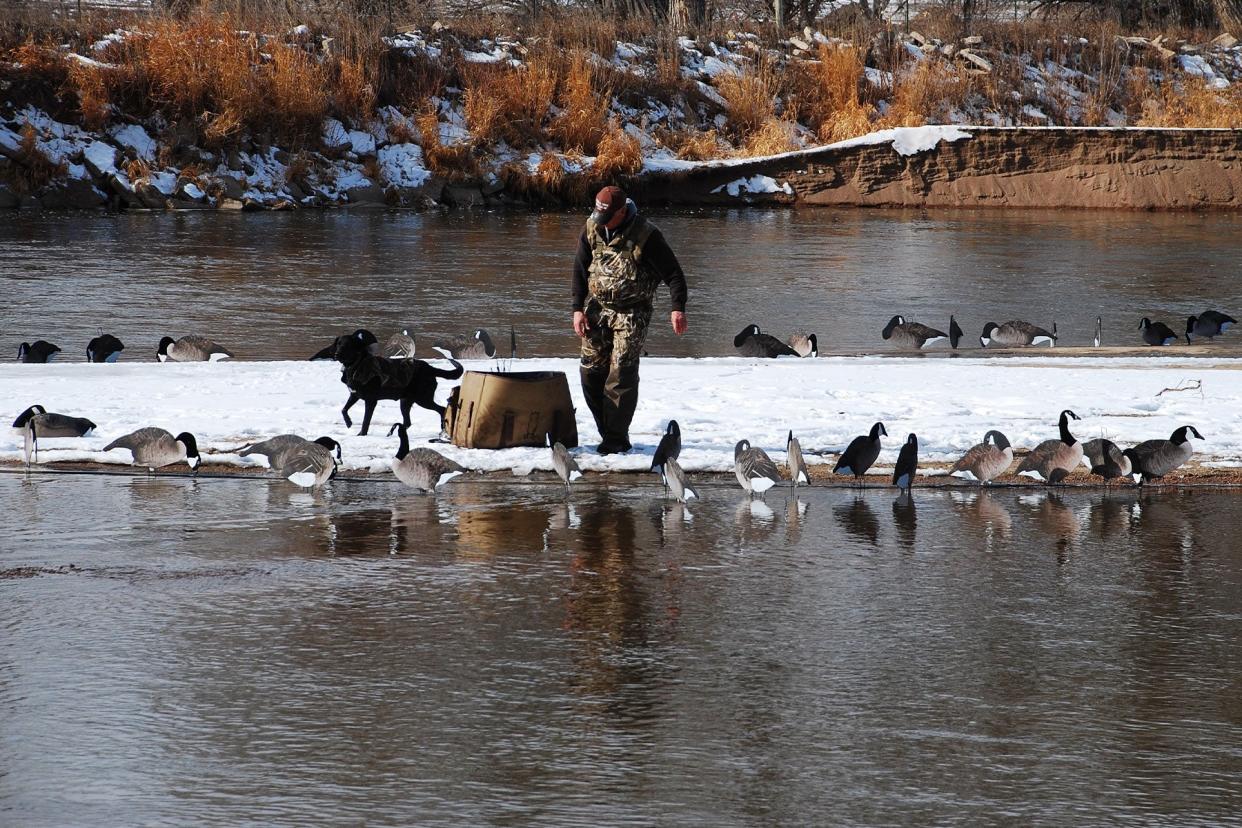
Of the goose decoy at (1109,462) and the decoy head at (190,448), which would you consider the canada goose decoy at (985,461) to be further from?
the decoy head at (190,448)

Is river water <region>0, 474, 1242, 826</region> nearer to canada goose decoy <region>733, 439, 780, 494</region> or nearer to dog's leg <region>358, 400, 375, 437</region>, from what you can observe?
canada goose decoy <region>733, 439, 780, 494</region>

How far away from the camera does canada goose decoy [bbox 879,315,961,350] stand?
1587 cm

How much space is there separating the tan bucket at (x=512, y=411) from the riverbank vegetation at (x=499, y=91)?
2494 centimetres

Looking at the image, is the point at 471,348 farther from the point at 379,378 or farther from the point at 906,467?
the point at 906,467

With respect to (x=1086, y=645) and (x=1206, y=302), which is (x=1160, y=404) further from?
(x=1206, y=302)

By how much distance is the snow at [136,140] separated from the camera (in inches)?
1347

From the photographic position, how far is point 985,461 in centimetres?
856

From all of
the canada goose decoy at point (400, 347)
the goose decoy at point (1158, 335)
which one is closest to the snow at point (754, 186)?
the goose decoy at point (1158, 335)

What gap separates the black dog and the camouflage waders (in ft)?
3.41

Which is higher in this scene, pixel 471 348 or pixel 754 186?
pixel 754 186

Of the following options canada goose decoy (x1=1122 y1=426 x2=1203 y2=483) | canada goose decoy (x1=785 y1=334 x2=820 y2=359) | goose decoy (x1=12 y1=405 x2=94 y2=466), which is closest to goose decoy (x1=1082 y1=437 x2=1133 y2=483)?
canada goose decoy (x1=1122 y1=426 x2=1203 y2=483)

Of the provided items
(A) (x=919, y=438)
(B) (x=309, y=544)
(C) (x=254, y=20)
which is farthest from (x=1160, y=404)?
(C) (x=254, y=20)

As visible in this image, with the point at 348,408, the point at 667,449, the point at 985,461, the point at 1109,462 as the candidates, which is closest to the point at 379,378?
the point at 348,408

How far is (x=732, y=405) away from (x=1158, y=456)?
128 inches
